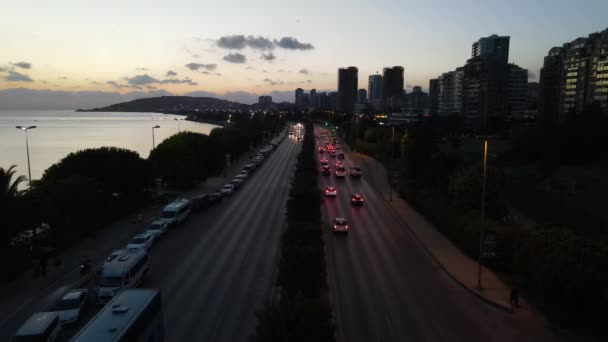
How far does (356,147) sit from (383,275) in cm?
6073

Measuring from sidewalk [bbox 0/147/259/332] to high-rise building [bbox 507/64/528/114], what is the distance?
122143 millimetres

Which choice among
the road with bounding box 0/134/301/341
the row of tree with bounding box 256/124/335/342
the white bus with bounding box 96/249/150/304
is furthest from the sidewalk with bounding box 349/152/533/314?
the white bus with bounding box 96/249/150/304

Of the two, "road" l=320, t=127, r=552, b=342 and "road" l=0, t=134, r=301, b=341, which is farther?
"road" l=0, t=134, r=301, b=341

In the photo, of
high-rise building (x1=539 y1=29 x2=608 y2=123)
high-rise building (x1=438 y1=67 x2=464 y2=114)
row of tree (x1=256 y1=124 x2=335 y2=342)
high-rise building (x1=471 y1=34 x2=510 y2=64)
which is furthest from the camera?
high-rise building (x1=471 y1=34 x2=510 y2=64)

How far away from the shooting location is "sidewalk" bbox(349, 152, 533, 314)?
1605 centimetres

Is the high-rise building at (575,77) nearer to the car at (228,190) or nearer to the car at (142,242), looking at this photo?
the car at (228,190)

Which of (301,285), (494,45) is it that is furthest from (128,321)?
(494,45)

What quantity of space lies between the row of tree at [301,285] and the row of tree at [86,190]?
11326 millimetres

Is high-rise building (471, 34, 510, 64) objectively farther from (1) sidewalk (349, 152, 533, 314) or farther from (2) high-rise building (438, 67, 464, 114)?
(1) sidewalk (349, 152, 533, 314)

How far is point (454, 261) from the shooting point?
66.8 feet

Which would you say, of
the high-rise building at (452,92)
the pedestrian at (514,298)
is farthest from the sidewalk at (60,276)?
the high-rise building at (452,92)

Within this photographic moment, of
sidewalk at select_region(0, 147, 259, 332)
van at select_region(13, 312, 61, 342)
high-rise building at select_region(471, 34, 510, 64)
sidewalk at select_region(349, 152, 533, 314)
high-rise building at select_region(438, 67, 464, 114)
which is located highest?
high-rise building at select_region(471, 34, 510, 64)

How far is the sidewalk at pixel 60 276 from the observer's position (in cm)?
1645

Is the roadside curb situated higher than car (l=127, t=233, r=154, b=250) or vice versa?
car (l=127, t=233, r=154, b=250)
